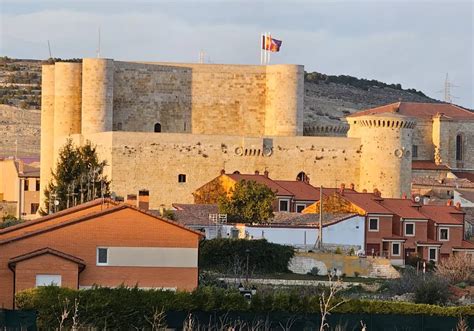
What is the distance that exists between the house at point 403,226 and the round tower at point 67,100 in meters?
11.1

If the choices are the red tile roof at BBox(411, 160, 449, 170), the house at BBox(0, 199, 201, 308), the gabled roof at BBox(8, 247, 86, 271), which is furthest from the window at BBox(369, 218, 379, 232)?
the red tile roof at BBox(411, 160, 449, 170)

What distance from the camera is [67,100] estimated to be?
64.6 metres

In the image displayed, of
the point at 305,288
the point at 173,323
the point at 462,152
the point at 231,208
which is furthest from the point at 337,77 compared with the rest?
the point at 173,323

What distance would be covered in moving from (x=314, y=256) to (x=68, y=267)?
1428cm

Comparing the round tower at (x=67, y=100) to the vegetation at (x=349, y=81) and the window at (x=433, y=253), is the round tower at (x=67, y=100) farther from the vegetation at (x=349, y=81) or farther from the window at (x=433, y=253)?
the vegetation at (x=349, y=81)

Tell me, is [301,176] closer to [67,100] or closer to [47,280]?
[67,100]

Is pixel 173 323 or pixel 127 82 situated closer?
pixel 173 323

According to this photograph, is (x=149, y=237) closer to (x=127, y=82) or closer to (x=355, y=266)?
(x=355, y=266)

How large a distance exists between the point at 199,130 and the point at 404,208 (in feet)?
38.4

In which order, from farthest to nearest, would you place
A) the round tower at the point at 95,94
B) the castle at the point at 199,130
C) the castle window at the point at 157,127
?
the castle window at the point at 157,127 < the round tower at the point at 95,94 < the castle at the point at 199,130

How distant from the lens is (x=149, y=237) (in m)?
37.3

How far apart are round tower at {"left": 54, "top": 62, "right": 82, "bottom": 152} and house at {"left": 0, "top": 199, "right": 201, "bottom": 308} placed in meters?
26.8

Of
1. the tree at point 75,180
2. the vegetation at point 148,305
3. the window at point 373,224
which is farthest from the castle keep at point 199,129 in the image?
the vegetation at point 148,305

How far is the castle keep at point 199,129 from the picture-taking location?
62.5 metres
